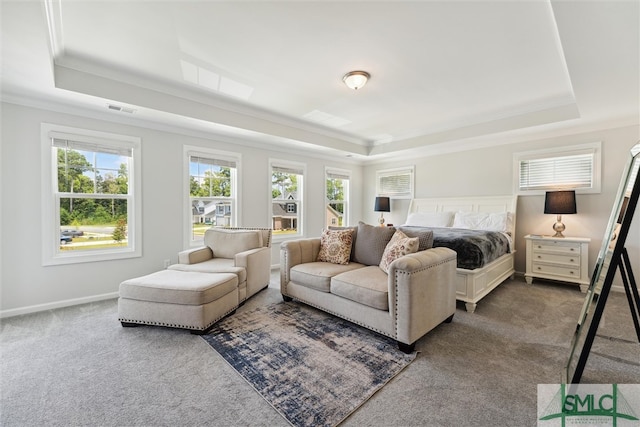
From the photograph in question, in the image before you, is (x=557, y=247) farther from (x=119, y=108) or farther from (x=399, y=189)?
(x=119, y=108)

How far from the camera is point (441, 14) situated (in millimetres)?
2004

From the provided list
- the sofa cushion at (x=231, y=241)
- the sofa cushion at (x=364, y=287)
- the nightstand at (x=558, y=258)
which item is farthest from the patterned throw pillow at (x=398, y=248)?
the nightstand at (x=558, y=258)

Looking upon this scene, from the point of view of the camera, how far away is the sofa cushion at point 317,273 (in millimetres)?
2781

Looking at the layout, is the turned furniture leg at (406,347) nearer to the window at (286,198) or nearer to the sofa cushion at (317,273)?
the sofa cushion at (317,273)

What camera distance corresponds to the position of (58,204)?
3115mm

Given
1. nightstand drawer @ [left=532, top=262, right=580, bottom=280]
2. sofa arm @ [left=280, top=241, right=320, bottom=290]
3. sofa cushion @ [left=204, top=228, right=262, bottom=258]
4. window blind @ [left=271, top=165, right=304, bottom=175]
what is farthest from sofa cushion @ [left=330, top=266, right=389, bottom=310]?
window blind @ [left=271, top=165, right=304, bottom=175]

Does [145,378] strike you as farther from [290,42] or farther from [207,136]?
[207,136]

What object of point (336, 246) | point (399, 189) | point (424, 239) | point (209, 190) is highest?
point (399, 189)

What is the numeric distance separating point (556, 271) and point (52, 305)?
640 centimetres

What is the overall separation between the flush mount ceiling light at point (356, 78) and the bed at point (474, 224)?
2035mm

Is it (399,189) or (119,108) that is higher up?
(119,108)

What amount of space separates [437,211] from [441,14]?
149 inches

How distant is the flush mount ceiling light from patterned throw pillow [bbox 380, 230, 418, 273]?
164 centimetres
